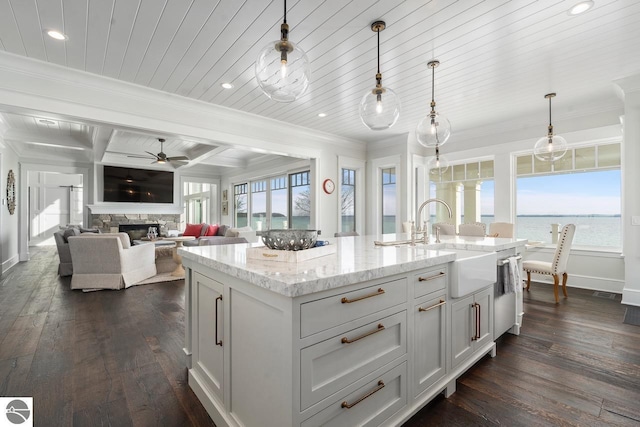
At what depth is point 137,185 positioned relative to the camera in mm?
8031

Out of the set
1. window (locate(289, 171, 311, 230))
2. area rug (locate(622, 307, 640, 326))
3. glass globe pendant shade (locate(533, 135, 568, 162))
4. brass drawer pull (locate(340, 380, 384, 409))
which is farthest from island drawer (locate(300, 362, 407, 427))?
window (locate(289, 171, 311, 230))

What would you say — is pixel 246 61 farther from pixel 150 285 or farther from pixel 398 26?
pixel 150 285

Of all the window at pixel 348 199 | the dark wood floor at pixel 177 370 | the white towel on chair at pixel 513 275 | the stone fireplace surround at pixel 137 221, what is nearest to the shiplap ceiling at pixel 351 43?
the white towel on chair at pixel 513 275

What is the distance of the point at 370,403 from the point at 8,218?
763 cm

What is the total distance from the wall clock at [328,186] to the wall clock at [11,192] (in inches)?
238

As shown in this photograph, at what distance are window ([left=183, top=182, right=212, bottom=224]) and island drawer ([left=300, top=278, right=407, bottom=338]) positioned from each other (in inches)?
398

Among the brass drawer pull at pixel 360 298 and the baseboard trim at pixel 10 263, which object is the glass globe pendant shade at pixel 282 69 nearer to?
the brass drawer pull at pixel 360 298

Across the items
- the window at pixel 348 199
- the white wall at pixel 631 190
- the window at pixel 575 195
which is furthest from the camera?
the window at pixel 348 199

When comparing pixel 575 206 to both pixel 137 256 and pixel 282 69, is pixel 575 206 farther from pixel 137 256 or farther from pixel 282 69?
pixel 137 256

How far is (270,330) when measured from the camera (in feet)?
3.72

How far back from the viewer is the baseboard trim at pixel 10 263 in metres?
5.36

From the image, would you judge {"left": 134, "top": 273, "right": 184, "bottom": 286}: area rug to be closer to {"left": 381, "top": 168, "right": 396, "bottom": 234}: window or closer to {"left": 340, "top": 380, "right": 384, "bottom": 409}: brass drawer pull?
{"left": 381, "top": 168, "right": 396, "bottom": 234}: window

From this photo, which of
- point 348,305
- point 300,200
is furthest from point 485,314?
point 300,200

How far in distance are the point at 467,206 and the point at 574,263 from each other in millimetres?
1855
